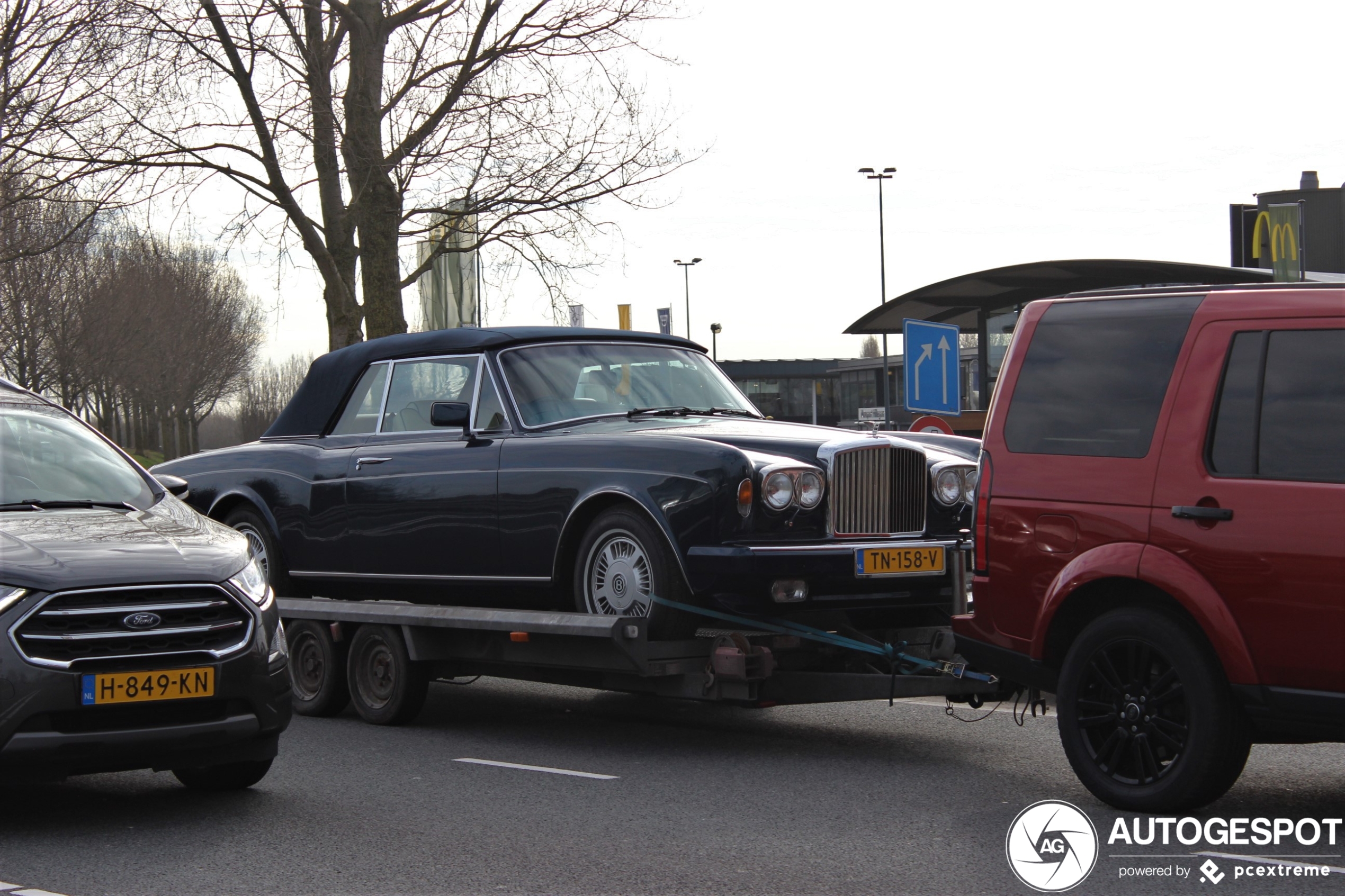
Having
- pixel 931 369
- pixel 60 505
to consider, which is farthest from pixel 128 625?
pixel 931 369

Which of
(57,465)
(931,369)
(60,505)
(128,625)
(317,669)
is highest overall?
(931,369)

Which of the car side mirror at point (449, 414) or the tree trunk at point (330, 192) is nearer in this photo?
the car side mirror at point (449, 414)

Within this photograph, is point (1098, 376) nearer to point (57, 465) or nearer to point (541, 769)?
point (541, 769)

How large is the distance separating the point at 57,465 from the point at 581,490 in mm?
2490

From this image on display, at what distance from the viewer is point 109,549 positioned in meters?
5.85

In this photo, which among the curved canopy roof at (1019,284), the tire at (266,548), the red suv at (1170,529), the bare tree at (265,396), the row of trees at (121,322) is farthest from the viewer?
the bare tree at (265,396)

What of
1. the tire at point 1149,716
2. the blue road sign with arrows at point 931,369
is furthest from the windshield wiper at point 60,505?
the blue road sign with arrows at point 931,369

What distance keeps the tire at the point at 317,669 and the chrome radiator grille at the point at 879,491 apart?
11.0 ft

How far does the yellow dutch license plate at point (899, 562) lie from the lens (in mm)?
7199

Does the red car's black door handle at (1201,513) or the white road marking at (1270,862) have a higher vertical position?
the red car's black door handle at (1201,513)

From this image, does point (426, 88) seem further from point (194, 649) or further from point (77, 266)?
point (77, 266)

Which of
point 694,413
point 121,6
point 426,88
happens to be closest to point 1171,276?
point 426,88

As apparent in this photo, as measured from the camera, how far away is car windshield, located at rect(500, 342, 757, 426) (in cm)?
845

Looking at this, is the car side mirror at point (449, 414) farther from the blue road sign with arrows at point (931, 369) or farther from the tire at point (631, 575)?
the blue road sign with arrows at point (931, 369)
